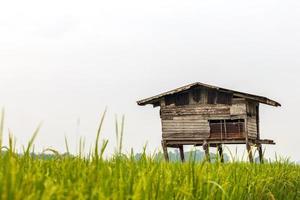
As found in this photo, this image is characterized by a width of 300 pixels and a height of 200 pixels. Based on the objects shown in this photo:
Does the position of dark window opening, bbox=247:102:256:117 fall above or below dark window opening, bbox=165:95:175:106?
below

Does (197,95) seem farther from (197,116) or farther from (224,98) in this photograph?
(224,98)

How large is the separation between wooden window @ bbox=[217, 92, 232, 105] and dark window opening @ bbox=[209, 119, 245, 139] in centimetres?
94

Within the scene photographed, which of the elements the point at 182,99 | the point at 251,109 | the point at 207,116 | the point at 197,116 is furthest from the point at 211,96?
the point at 251,109

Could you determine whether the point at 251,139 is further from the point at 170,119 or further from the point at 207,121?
the point at 170,119

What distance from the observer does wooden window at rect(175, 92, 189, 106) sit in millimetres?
27661

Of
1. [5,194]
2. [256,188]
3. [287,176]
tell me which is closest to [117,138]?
[5,194]

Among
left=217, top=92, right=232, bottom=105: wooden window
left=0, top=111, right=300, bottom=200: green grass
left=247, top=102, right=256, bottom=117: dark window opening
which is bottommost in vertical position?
left=0, top=111, right=300, bottom=200: green grass

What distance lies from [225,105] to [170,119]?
9.51ft

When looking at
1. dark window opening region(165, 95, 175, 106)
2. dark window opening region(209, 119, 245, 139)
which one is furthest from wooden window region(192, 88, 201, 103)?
dark window opening region(209, 119, 245, 139)

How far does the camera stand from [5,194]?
172 centimetres

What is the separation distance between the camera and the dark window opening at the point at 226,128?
2622cm

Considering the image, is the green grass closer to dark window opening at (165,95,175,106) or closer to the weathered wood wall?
the weathered wood wall

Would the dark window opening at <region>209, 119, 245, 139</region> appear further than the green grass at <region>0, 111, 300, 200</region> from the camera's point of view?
Yes

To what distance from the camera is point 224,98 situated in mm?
27062
